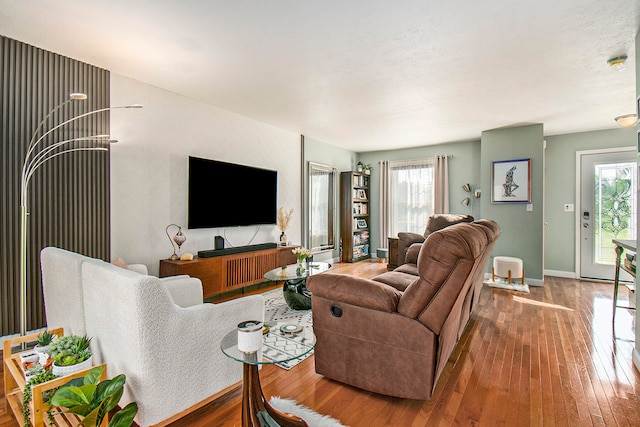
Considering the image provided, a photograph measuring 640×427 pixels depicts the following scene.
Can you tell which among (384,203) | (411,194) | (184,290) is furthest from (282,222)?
(411,194)

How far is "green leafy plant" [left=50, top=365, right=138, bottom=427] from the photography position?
4.55 feet

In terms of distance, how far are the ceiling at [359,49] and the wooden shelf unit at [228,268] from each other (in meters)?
1.95

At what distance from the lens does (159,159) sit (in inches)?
140

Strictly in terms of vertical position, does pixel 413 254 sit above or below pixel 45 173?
below

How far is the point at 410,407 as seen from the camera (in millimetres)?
1847

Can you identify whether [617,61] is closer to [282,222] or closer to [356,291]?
[356,291]

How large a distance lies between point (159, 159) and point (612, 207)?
660 centimetres

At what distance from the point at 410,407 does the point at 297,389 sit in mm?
705

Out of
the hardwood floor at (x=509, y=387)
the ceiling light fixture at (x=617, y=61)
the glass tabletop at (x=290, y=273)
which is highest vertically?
the ceiling light fixture at (x=617, y=61)

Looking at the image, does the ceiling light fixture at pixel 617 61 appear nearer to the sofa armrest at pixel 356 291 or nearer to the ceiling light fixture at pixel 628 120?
the ceiling light fixture at pixel 628 120

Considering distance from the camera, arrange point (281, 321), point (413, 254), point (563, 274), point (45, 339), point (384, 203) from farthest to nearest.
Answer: point (384, 203), point (563, 274), point (413, 254), point (281, 321), point (45, 339)

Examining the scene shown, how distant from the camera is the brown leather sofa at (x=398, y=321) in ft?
5.46

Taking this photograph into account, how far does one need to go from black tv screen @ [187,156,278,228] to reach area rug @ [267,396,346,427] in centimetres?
252

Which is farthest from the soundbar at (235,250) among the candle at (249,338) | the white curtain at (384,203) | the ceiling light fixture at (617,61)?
the ceiling light fixture at (617,61)
